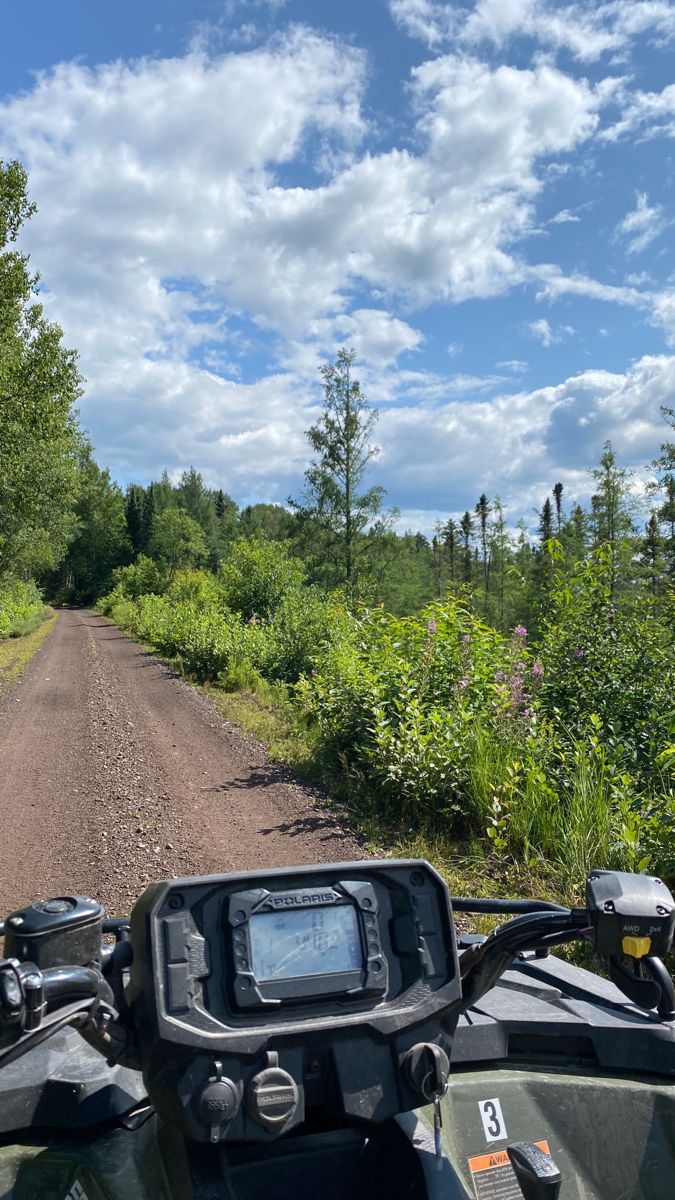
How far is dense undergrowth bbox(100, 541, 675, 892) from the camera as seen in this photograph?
536 cm

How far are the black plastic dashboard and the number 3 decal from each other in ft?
0.78

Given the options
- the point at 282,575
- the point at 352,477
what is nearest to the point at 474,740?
the point at 282,575

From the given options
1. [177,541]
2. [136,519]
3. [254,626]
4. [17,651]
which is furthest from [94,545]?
[254,626]

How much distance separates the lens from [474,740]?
6516mm

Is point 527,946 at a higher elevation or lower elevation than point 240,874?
lower

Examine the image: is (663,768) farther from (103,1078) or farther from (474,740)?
(103,1078)

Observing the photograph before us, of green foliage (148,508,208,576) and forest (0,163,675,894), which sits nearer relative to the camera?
forest (0,163,675,894)

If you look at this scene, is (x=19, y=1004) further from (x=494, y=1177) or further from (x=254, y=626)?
(x=254, y=626)

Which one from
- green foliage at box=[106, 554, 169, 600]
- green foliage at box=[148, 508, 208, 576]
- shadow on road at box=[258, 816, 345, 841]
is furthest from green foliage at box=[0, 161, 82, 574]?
green foliage at box=[148, 508, 208, 576]

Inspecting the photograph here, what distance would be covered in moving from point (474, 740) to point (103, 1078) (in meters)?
5.24

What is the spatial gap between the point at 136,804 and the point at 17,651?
68.7 feet

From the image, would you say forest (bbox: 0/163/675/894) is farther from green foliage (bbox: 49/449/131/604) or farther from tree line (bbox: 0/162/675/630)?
green foliage (bbox: 49/449/131/604)

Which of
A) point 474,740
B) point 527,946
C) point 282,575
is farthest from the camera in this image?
point 282,575

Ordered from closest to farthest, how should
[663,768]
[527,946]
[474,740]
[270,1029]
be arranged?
[270,1029] → [527,946] → [663,768] → [474,740]
